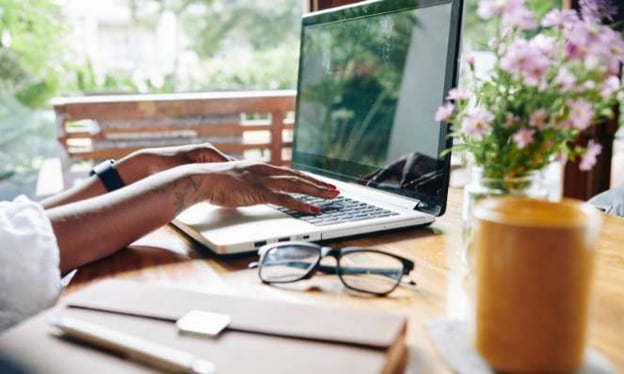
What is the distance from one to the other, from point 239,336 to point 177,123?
165 centimetres

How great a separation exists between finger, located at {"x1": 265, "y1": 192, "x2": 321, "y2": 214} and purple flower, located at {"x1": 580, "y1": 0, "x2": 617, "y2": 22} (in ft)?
1.63

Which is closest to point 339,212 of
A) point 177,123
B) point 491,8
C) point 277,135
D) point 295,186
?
point 295,186

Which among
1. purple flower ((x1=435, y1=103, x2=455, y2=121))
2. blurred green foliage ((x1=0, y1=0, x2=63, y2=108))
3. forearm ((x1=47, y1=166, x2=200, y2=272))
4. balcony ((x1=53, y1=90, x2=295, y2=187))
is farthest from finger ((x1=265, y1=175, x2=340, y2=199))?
blurred green foliage ((x1=0, y1=0, x2=63, y2=108))

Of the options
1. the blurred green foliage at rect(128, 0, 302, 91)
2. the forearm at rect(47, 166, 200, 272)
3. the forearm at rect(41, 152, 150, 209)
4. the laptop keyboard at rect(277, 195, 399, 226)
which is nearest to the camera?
the forearm at rect(47, 166, 200, 272)

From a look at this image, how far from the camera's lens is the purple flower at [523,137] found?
0.59m

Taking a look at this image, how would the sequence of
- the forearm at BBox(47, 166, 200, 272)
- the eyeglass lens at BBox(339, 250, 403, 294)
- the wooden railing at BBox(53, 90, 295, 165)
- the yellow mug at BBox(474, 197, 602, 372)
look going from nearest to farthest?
the yellow mug at BBox(474, 197, 602, 372) < the eyeglass lens at BBox(339, 250, 403, 294) < the forearm at BBox(47, 166, 200, 272) < the wooden railing at BBox(53, 90, 295, 165)

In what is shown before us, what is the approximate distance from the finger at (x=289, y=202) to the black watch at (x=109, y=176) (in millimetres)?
372

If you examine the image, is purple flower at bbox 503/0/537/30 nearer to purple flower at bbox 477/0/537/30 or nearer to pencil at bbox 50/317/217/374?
purple flower at bbox 477/0/537/30

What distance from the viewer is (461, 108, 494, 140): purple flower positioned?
63 cm

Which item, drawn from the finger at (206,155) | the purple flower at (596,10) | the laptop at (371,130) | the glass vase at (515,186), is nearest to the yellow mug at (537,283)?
the glass vase at (515,186)

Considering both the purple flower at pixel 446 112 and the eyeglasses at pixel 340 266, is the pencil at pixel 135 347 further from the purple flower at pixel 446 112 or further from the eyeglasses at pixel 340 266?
the purple flower at pixel 446 112

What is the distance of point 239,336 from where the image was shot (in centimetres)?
52

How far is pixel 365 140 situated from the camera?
45.4 inches

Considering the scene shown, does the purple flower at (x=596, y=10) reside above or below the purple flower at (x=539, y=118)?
above
